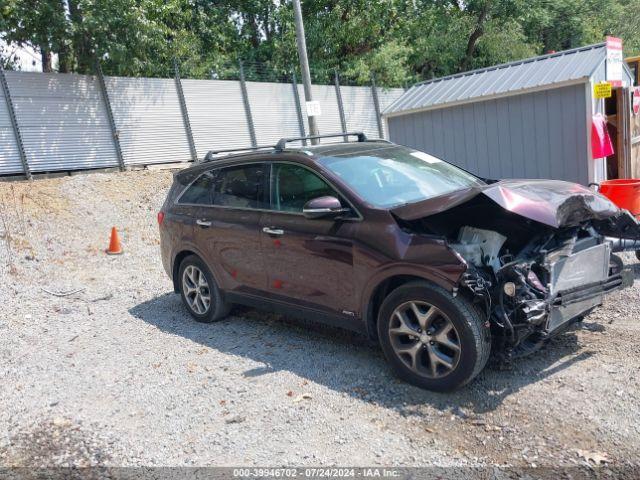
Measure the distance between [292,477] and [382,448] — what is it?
57cm

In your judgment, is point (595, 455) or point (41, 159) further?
point (41, 159)

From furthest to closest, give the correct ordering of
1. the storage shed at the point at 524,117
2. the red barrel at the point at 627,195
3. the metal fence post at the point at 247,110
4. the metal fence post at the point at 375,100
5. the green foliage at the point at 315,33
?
the metal fence post at the point at 375,100
the metal fence post at the point at 247,110
the green foliage at the point at 315,33
the storage shed at the point at 524,117
the red barrel at the point at 627,195

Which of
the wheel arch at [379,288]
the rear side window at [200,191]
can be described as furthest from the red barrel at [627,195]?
the rear side window at [200,191]

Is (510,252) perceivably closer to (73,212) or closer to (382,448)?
(382,448)

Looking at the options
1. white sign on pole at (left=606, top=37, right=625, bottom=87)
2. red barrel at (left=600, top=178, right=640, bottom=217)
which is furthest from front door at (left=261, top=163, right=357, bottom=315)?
white sign on pole at (left=606, top=37, right=625, bottom=87)

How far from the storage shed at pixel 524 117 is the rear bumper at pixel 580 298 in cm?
481

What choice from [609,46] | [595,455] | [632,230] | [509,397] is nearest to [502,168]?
[609,46]

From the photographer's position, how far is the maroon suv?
3.96 m

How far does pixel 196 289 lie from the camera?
6230 millimetres

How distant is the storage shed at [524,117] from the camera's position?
8.85m

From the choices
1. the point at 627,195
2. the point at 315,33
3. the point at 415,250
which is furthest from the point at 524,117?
the point at 315,33

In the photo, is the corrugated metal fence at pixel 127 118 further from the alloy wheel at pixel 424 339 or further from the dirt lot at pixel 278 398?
the alloy wheel at pixel 424 339

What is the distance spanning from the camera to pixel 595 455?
3305mm

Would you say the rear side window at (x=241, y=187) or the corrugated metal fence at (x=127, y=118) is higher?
the corrugated metal fence at (x=127, y=118)
